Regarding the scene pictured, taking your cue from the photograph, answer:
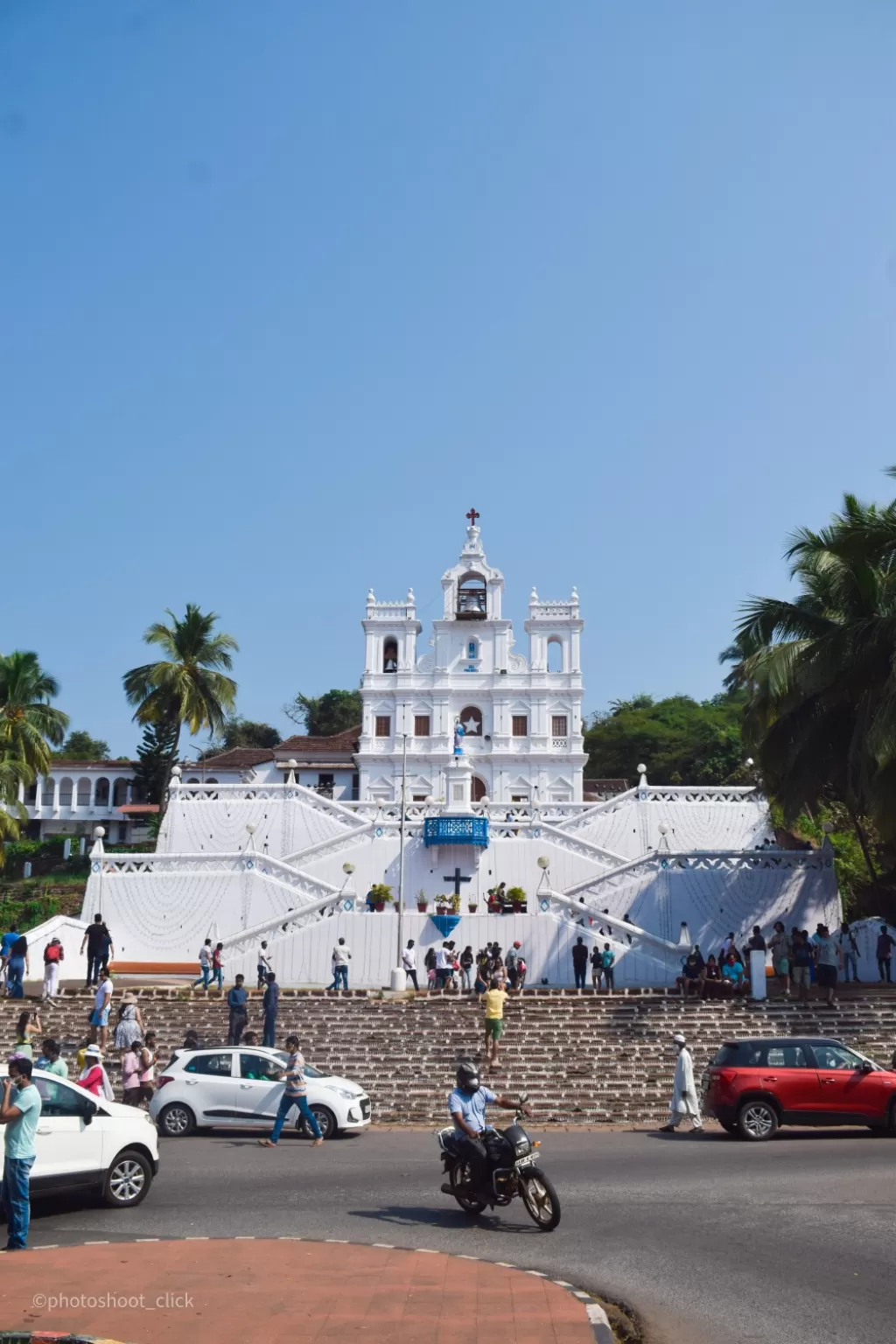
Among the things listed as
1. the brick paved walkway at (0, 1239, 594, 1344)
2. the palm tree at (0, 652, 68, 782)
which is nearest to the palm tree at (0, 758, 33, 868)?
the palm tree at (0, 652, 68, 782)

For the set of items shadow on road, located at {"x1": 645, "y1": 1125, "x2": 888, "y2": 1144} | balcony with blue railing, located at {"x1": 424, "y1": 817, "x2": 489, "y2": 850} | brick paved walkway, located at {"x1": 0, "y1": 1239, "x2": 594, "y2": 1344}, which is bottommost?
shadow on road, located at {"x1": 645, "y1": 1125, "x2": 888, "y2": 1144}

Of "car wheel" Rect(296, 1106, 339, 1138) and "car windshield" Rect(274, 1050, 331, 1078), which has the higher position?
"car windshield" Rect(274, 1050, 331, 1078)

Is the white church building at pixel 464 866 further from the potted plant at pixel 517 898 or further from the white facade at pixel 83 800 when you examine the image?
the white facade at pixel 83 800

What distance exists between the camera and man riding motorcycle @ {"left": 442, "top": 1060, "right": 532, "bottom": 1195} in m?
10.7

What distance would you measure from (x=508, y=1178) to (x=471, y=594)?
54771 mm

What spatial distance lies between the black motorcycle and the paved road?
0.18m

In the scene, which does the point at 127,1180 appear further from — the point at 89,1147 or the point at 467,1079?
the point at 467,1079

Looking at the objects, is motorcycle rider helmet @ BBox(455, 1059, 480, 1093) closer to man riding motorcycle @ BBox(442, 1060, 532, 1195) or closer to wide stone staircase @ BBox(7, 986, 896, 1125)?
man riding motorcycle @ BBox(442, 1060, 532, 1195)

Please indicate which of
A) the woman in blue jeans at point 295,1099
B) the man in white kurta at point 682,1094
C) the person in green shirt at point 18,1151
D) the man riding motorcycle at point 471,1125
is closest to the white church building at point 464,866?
the man in white kurta at point 682,1094

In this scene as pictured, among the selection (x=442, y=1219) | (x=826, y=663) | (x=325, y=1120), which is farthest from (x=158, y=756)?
(x=442, y=1219)

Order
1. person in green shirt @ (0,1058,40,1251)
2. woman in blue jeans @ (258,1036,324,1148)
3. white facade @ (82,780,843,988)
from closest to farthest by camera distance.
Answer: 1. person in green shirt @ (0,1058,40,1251)
2. woman in blue jeans @ (258,1036,324,1148)
3. white facade @ (82,780,843,988)

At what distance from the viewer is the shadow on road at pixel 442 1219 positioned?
34.6ft

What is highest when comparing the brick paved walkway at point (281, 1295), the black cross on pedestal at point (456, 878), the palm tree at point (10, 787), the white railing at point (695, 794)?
the white railing at point (695, 794)

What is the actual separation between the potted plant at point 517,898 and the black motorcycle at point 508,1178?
22.8 meters
